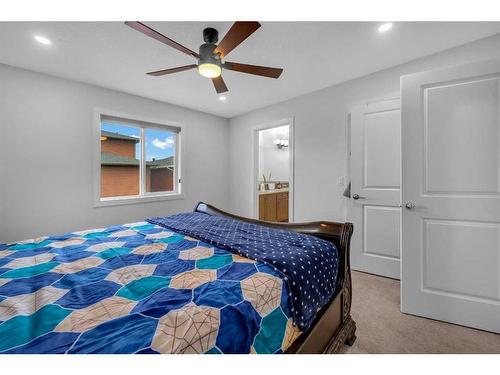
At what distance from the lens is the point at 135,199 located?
3264 mm

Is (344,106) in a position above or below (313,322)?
above

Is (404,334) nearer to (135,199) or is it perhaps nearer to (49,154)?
(135,199)

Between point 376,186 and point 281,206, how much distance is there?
291cm

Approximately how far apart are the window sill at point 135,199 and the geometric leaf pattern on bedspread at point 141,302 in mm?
1674

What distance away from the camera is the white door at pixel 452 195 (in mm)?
1590

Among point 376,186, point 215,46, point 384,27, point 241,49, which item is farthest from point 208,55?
point 376,186

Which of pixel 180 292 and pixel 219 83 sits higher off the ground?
pixel 219 83

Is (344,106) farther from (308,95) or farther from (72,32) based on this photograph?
(72,32)

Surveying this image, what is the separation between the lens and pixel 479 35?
75.4 inches

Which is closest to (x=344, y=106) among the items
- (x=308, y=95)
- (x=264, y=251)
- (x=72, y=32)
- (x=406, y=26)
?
(x=308, y=95)

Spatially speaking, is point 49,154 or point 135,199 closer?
point 49,154

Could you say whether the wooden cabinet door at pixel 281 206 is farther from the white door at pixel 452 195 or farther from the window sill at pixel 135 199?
the white door at pixel 452 195

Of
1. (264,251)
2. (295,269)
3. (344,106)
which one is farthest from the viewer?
(344,106)
